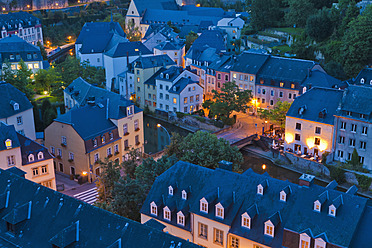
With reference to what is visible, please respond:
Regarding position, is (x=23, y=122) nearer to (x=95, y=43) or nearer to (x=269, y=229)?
(x=269, y=229)

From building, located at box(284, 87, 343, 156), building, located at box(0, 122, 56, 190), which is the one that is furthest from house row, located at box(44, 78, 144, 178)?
building, located at box(284, 87, 343, 156)

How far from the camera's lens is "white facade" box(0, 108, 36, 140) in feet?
196

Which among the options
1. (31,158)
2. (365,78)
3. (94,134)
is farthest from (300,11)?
(31,158)

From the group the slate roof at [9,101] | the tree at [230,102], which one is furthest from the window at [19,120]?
the tree at [230,102]

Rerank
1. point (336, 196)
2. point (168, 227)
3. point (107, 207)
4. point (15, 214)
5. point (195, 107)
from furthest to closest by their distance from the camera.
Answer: point (195, 107), point (107, 207), point (168, 227), point (336, 196), point (15, 214)

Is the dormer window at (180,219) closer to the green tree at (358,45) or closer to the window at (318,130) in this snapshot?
the window at (318,130)

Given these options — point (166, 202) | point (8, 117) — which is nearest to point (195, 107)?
point (8, 117)

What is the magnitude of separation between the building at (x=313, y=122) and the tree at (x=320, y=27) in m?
36.6

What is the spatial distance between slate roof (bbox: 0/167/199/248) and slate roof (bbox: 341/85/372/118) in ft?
138

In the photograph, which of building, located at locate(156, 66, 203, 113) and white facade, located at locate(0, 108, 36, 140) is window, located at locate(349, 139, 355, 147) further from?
white facade, located at locate(0, 108, 36, 140)

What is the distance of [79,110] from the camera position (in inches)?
2239

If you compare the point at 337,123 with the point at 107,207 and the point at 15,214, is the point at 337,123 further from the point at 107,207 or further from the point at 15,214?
the point at 15,214

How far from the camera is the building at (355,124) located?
195 feet

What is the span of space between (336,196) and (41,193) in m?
20.6
